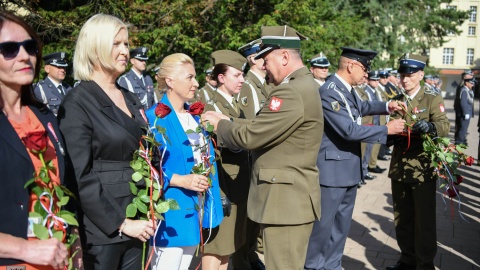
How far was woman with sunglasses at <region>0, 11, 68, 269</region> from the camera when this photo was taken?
6.91ft

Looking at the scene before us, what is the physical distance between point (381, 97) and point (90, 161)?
35.6ft

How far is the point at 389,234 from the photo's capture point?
682 cm

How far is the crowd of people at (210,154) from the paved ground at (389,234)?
20.4 inches

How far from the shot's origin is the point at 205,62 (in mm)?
10898

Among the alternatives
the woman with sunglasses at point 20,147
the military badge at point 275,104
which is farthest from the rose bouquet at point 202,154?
the woman with sunglasses at point 20,147

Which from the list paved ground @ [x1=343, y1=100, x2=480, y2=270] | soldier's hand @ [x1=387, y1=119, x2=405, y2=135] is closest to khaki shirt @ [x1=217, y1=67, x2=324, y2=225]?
soldier's hand @ [x1=387, y1=119, x2=405, y2=135]

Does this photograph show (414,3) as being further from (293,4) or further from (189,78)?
(189,78)

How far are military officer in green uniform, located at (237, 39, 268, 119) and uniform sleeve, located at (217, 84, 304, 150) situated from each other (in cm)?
149

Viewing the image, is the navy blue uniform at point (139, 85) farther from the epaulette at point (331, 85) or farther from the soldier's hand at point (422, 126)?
the soldier's hand at point (422, 126)

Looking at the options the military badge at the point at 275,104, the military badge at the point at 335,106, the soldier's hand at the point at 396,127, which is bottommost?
the soldier's hand at the point at 396,127

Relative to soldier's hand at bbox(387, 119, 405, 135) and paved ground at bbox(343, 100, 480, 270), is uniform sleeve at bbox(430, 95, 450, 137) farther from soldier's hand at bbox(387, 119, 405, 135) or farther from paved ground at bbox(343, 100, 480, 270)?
paved ground at bbox(343, 100, 480, 270)

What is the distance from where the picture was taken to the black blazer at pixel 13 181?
2100 millimetres

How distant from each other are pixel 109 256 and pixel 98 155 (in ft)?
1.87

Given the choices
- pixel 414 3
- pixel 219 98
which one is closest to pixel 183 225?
pixel 219 98
